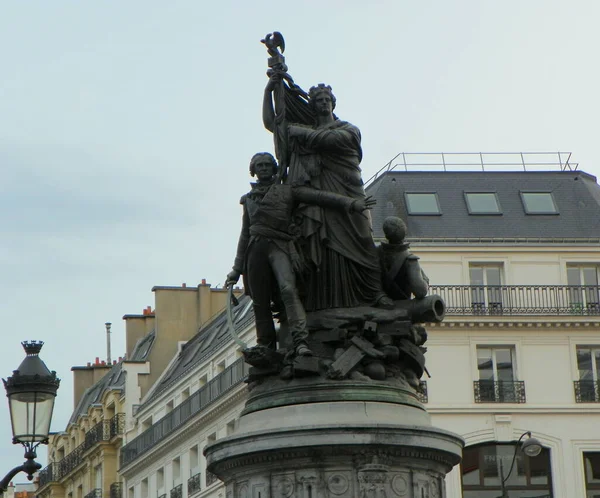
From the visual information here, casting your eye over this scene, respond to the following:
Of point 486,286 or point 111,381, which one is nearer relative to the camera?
point 486,286

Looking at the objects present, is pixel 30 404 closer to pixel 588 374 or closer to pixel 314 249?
pixel 314 249

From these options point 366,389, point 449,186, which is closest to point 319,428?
point 366,389

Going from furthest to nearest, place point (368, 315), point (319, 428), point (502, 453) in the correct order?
1. point (502, 453)
2. point (368, 315)
3. point (319, 428)

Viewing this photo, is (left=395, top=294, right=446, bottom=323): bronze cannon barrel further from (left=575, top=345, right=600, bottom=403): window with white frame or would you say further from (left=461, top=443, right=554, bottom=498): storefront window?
(left=575, top=345, right=600, bottom=403): window with white frame

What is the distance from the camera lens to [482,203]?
57.8 metres

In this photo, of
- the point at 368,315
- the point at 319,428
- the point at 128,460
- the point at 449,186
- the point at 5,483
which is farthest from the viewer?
the point at 128,460

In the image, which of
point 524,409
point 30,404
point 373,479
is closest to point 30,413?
point 30,404

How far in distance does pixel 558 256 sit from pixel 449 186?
5145 millimetres

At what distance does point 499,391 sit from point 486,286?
11.9ft

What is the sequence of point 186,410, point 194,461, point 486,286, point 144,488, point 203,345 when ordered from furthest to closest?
point 144,488
point 203,345
point 186,410
point 194,461
point 486,286

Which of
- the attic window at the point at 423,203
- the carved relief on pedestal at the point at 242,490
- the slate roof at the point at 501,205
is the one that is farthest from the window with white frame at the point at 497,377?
the carved relief on pedestal at the point at 242,490

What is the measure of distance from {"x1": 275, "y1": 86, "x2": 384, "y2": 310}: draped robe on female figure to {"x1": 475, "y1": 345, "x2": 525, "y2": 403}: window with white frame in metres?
36.3

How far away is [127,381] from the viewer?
74.3 m

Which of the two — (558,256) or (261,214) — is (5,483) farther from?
(558,256)
